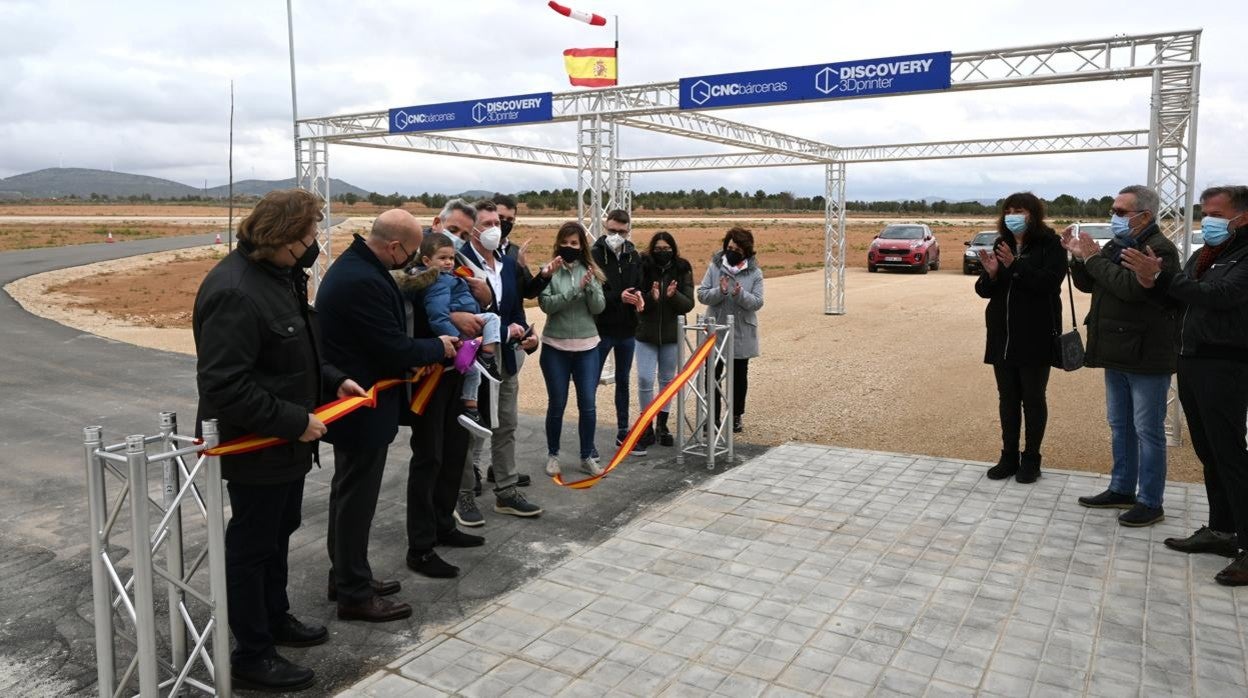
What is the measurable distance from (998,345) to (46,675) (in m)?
5.92

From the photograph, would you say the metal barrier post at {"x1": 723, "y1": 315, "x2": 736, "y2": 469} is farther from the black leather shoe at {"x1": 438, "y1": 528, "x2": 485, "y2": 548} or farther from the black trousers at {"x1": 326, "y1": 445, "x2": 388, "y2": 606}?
the black trousers at {"x1": 326, "y1": 445, "x2": 388, "y2": 606}

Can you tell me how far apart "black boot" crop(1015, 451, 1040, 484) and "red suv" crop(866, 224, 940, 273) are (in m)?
25.4

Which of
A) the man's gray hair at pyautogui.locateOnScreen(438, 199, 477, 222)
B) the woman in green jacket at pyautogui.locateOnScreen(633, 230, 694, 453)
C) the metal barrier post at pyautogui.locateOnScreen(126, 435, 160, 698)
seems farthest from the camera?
the woman in green jacket at pyautogui.locateOnScreen(633, 230, 694, 453)

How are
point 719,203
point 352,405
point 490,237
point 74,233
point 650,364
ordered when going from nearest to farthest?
point 352,405 < point 490,237 < point 650,364 < point 74,233 < point 719,203

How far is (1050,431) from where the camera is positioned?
8.46 m

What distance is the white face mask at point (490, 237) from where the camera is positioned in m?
5.21

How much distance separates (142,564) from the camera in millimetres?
2947

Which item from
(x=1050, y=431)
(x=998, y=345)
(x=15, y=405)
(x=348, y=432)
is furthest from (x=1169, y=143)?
(x=15, y=405)

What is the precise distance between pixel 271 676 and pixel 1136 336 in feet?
16.7

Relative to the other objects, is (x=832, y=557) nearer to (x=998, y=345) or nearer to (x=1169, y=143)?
A: (x=998, y=345)

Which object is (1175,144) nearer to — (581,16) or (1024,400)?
(1024,400)

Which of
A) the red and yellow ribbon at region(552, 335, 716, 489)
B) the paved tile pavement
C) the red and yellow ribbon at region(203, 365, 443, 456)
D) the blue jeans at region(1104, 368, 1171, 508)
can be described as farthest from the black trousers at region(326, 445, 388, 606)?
the blue jeans at region(1104, 368, 1171, 508)

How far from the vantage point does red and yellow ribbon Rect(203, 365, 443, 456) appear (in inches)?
130

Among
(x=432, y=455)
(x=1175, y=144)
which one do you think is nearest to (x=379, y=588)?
(x=432, y=455)
